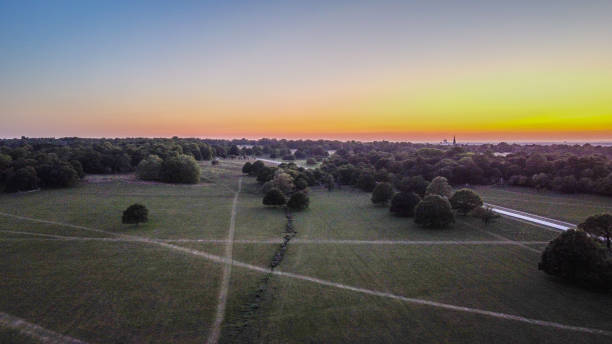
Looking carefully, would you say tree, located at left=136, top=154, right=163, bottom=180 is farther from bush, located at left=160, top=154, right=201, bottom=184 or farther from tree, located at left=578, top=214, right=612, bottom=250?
tree, located at left=578, top=214, right=612, bottom=250

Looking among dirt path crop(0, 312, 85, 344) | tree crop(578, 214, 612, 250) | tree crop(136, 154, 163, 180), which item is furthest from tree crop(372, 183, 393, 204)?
tree crop(136, 154, 163, 180)

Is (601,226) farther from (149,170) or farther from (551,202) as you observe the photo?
(149,170)

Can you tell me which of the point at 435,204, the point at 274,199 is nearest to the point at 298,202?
the point at 274,199

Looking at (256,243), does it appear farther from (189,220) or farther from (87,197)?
(87,197)

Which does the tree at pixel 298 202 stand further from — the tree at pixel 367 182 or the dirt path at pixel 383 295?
the tree at pixel 367 182

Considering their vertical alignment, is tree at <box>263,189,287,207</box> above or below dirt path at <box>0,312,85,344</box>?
above

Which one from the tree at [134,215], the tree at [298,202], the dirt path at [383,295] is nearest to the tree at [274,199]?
the tree at [298,202]
